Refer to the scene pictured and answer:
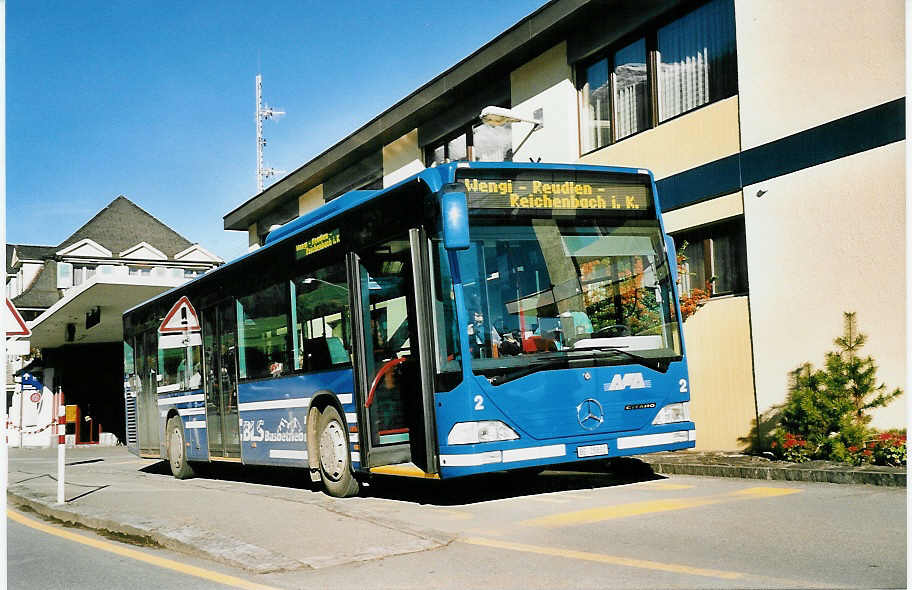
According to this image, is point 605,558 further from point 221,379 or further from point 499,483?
point 221,379

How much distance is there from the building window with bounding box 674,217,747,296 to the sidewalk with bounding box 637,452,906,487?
2.63 metres

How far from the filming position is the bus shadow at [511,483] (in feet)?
35.9

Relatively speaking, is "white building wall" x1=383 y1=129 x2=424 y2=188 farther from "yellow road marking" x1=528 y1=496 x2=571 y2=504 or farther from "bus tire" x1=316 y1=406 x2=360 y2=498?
"yellow road marking" x1=528 y1=496 x2=571 y2=504

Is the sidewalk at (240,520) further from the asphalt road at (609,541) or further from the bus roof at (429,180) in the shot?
the bus roof at (429,180)

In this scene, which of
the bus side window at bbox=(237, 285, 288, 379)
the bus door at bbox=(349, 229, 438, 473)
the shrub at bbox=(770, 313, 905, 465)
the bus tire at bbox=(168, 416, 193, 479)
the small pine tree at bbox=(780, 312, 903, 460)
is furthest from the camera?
the bus tire at bbox=(168, 416, 193, 479)

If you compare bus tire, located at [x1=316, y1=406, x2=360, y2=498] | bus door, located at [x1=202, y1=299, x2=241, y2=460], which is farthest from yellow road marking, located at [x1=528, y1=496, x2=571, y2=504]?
bus door, located at [x1=202, y1=299, x2=241, y2=460]

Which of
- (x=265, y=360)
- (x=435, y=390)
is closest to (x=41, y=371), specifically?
(x=265, y=360)

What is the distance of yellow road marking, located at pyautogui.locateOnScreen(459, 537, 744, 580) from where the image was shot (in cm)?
598

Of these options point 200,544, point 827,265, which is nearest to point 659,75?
point 827,265

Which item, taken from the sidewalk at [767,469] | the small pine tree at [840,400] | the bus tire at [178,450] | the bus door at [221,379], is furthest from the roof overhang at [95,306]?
the small pine tree at [840,400]

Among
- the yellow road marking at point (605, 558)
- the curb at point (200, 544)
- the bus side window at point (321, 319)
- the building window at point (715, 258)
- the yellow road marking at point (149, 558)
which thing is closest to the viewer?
the yellow road marking at point (605, 558)

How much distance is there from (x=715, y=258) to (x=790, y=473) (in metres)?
4.90

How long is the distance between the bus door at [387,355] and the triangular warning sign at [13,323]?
15.2ft

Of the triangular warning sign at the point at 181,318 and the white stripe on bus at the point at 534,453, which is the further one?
the triangular warning sign at the point at 181,318
